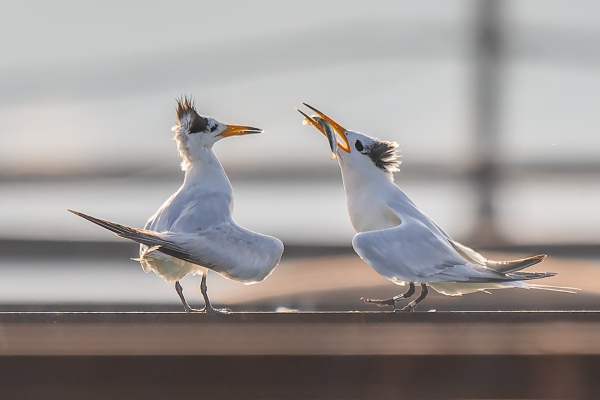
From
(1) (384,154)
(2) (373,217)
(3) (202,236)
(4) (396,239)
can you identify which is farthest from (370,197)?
(3) (202,236)

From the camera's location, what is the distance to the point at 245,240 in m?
4.11

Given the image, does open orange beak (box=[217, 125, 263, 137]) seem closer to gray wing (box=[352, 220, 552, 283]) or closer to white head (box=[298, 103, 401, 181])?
white head (box=[298, 103, 401, 181])

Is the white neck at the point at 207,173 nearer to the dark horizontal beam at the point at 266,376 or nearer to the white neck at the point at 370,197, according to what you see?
the white neck at the point at 370,197

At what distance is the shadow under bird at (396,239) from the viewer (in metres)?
3.93

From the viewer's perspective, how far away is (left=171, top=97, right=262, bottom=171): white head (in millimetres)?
4695

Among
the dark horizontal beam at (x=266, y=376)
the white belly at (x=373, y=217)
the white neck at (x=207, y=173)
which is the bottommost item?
the dark horizontal beam at (x=266, y=376)

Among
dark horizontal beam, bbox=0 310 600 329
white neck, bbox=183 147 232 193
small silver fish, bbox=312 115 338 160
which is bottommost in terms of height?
dark horizontal beam, bbox=0 310 600 329

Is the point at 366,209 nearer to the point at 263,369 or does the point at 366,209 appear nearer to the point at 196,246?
the point at 196,246

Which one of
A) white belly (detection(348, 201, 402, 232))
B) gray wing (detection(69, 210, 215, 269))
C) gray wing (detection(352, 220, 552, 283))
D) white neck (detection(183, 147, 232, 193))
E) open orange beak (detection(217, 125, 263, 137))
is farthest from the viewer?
open orange beak (detection(217, 125, 263, 137))

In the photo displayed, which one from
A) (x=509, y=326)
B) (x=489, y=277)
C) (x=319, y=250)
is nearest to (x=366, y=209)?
(x=489, y=277)

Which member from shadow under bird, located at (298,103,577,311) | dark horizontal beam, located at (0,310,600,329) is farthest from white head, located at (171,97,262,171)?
dark horizontal beam, located at (0,310,600,329)

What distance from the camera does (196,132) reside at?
15.5ft

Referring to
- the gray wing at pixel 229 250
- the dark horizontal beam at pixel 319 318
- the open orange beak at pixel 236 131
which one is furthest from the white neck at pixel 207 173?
the dark horizontal beam at pixel 319 318

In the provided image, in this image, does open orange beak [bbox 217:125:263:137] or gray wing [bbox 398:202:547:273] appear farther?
open orange beak [bbox 217:125:263:137]
